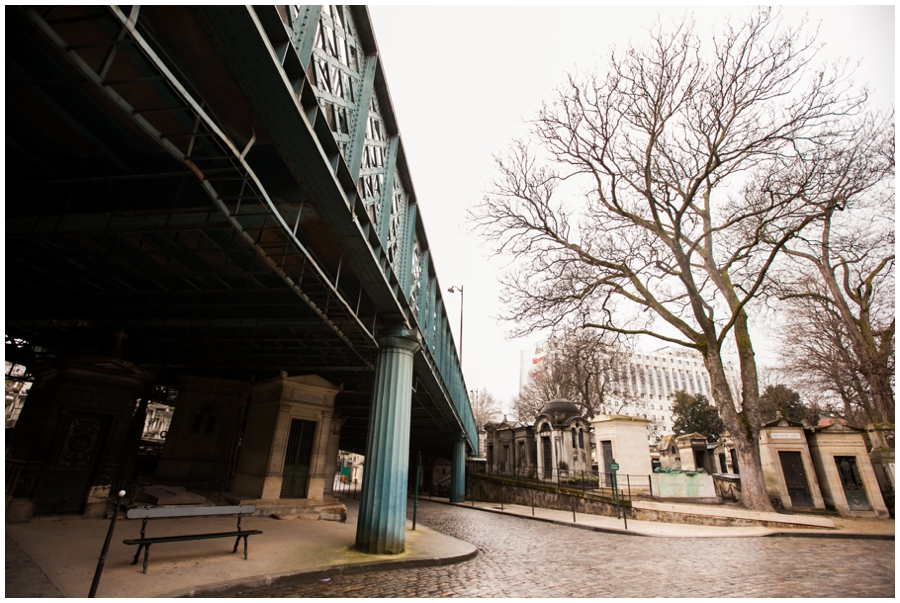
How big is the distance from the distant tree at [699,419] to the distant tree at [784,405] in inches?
249

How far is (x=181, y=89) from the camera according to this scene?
10.1ft

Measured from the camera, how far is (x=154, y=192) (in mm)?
5863

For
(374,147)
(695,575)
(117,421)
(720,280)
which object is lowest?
(695,575)

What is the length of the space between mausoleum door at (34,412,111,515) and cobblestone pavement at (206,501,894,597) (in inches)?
291

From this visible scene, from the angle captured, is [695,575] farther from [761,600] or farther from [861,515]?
[861,515]

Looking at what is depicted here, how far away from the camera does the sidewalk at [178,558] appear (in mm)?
5129

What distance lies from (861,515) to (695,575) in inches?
611

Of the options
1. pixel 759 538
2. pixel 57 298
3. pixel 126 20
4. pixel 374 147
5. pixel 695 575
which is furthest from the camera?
pixel 759 538

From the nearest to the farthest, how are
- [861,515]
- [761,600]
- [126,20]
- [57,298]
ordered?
[126,20]
[761,600]
[57,298]
[861,515]

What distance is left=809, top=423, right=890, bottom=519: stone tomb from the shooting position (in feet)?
54.6

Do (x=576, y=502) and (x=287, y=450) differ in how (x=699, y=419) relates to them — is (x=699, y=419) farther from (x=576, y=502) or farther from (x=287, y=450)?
(x=287, y=450)

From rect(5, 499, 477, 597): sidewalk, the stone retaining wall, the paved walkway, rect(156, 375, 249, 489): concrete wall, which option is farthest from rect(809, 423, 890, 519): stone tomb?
rect(156, 375, 249, 489): concrete wall

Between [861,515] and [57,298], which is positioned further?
[861,515]

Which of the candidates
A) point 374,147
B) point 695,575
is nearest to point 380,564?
point 695,575
